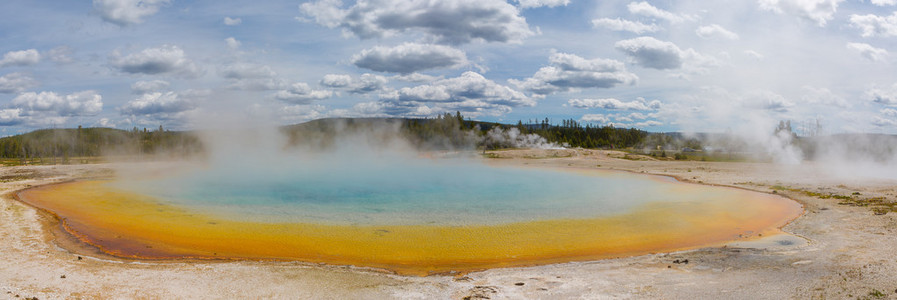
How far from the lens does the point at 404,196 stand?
68.5 ft

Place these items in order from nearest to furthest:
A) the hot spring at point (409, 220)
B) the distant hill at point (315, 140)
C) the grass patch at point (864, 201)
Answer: the hot spring at point (409, 220)
the grass patch at point (864, 201)
the distant hill at point (315, 140)

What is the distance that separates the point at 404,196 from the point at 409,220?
6.09 m

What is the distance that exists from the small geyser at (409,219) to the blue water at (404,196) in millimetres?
71

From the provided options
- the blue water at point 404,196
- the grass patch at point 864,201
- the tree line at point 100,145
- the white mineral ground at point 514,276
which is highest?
the tree line at point 100,145

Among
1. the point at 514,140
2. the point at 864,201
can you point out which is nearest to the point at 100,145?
the point at 514,140

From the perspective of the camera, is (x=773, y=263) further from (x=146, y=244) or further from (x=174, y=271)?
(x=146, y=244)

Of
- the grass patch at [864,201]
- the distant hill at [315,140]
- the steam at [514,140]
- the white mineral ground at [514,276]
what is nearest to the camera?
the white mineral ground at [514,276]

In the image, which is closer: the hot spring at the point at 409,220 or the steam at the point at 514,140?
the hot spring at the point at 409,220

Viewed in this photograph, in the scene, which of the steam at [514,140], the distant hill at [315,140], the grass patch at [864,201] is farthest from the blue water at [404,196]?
the steam at [514,140]

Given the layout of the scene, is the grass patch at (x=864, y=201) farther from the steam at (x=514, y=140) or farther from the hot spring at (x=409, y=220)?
the steam at (x=514, y=140)

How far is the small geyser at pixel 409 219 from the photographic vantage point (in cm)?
1098

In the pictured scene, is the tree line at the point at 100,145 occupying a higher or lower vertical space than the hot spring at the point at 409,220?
higher

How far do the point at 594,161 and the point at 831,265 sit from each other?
121 ft

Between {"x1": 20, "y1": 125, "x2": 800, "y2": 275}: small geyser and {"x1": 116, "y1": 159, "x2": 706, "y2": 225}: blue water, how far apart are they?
71 mm
